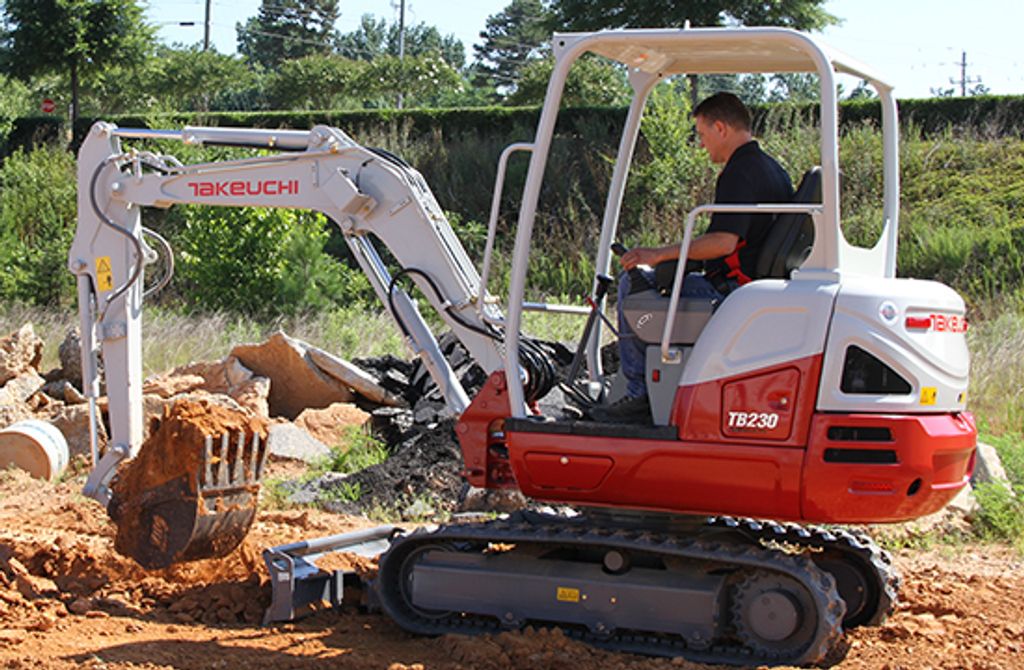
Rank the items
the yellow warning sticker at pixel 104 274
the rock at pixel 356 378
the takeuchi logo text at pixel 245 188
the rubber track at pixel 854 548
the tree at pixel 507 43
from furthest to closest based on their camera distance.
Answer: the tree at pixel 507 43 → the rock at pixel 356 378 → the yellow warning sticker at pixel 104 274 → the takeuchi logo text at pixel 245 188 → the rubber track at pixel 854 548

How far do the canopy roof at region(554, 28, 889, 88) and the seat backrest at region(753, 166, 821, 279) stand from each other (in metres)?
0.54

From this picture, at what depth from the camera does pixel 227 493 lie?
680 cm

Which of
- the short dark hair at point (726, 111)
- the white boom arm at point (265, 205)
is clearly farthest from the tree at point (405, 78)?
the short dark hair at point (726, 111)

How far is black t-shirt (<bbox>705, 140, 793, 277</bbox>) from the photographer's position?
5.62 m

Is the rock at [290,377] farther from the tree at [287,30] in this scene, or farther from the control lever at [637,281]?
the tree at [287,30]

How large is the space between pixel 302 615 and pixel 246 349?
638 centimetres

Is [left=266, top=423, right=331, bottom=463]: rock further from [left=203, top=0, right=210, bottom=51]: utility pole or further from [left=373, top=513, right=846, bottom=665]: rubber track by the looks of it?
[left=203, top=0, right=210, bottom=51]: utility pole

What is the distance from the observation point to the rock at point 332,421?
11.4 metres

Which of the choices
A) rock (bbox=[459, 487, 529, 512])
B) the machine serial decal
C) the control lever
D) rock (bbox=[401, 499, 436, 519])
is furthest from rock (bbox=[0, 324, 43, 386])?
the machine serial decal

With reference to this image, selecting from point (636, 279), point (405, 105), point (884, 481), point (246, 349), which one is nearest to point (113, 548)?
point (636, 279)

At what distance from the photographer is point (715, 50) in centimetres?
587

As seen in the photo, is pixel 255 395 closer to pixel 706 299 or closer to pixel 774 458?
pixel 706 299

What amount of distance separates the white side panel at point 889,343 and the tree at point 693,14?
2102cm

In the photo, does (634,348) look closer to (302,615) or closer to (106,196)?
(302,615)
